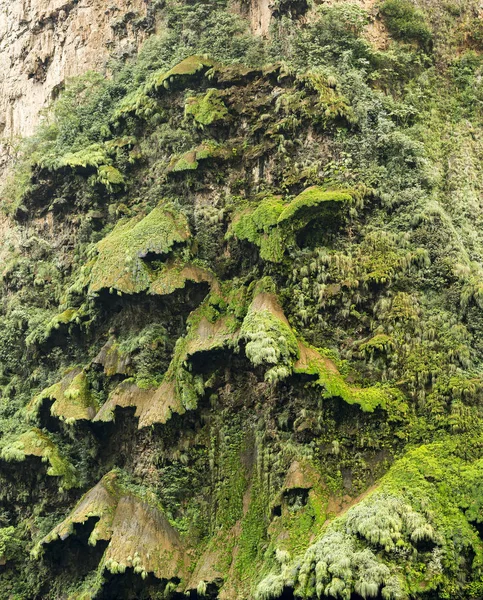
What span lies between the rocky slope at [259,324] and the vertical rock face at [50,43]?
3.67m

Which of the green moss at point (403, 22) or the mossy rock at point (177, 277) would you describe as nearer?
the mossy rock at point (177, 277)

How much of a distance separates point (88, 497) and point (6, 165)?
812 inches

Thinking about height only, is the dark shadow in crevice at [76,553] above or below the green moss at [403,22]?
below

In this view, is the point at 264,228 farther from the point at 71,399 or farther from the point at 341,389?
the point at 71,399

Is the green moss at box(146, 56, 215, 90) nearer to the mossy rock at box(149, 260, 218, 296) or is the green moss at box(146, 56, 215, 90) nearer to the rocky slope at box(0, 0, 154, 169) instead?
the rocky slope at box(0, 0, 154, 169)

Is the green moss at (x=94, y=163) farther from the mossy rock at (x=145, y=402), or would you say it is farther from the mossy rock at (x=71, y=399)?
the mossy rock at (x=145, y=402)

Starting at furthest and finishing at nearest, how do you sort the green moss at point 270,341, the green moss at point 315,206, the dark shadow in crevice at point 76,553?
the dark shadow in crevice at point 76,553 → the green moss at point 315,206 → the green moss at point 270,341

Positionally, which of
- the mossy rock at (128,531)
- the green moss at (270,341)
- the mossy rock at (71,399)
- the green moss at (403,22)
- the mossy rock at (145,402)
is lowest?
the mossy rock at (128,531)

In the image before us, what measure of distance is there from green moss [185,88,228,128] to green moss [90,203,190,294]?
295 cm

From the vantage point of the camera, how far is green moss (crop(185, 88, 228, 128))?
21.7 metres

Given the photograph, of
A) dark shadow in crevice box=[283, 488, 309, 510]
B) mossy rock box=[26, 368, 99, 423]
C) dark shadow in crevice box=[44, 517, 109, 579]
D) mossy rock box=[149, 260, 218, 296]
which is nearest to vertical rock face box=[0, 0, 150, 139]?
mossy rock box=[149, 260, 218, 296]

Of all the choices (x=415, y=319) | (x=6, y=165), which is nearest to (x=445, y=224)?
(x=415, y=319)

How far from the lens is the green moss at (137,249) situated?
1994cm

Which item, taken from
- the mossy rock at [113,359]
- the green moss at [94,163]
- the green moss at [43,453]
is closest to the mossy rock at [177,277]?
the mossy rock at [113,359]
